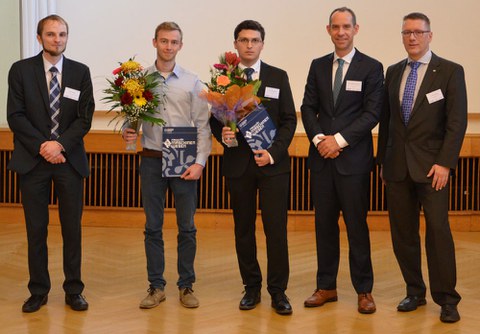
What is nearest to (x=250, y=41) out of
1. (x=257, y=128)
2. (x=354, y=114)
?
(x=257, y=128)

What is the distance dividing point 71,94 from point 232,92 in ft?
3.18

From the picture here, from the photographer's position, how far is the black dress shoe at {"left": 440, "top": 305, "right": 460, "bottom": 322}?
4.37 meters

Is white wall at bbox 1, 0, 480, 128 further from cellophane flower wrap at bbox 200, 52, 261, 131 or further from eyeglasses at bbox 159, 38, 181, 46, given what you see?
cellophane flower wrap at bbox 200, 52, 261, 131

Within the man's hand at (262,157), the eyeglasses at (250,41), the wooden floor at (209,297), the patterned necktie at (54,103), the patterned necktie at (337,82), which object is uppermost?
the eyeglasses at (250,41)

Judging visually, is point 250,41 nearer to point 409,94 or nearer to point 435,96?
point 409,94

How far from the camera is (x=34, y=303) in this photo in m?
4.58

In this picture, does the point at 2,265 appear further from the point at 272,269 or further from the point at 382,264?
the point at 382,264

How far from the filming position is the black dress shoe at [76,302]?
4.57 m

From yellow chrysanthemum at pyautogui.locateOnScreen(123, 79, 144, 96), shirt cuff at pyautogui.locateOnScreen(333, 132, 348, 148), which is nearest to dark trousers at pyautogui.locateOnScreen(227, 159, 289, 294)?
shirt cuff at pyautogui.locateOnScreen(333, 132, 348, 148)

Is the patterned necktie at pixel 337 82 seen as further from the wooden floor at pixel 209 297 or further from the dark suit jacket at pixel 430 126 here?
the wooden floor at pixel 209 297

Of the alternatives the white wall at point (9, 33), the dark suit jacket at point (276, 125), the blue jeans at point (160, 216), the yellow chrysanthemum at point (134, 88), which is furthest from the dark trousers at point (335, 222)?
the white wall at point (9, 33)

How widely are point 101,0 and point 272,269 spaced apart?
4184 mm

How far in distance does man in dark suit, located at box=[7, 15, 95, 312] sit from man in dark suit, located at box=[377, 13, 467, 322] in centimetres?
178

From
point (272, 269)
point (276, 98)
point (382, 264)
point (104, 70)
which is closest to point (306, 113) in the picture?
point (276, 98)
